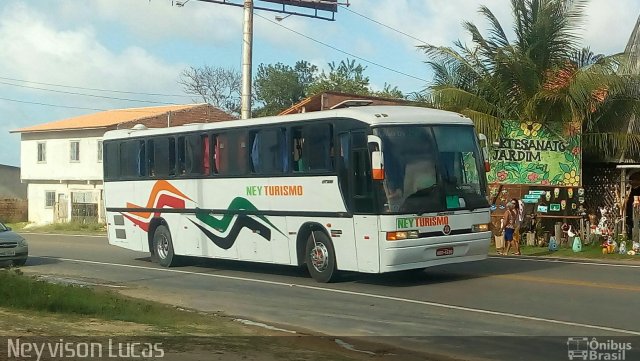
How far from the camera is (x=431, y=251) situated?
15812 millimetres

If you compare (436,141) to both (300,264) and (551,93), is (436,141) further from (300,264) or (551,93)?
(551,93)

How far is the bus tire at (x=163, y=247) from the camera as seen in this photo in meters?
21.6

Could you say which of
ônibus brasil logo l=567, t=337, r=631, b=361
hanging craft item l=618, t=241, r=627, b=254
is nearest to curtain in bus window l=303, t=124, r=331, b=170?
ônibus brasil logo l=567, t=337, r=631, b=361

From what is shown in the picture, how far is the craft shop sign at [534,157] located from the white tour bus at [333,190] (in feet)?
35.5

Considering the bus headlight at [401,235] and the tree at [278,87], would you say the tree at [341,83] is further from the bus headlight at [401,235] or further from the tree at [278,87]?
the bus headlight at [401,235]

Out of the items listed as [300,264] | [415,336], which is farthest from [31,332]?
[300,264]

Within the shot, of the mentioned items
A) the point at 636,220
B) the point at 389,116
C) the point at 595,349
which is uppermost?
the point at 389,116

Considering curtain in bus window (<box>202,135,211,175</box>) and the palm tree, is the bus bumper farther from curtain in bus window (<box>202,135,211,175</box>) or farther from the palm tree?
the palm tree

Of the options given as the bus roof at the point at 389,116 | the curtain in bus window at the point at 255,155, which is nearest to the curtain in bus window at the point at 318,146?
the bus roof at the point at 389,116

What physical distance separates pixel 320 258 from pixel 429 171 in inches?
117

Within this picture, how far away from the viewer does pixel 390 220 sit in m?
15.4

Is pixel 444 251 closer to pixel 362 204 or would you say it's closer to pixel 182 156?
pixel 362 204

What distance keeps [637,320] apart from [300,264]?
7.47 m

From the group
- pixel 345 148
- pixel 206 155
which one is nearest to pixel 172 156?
pixel 206 155
